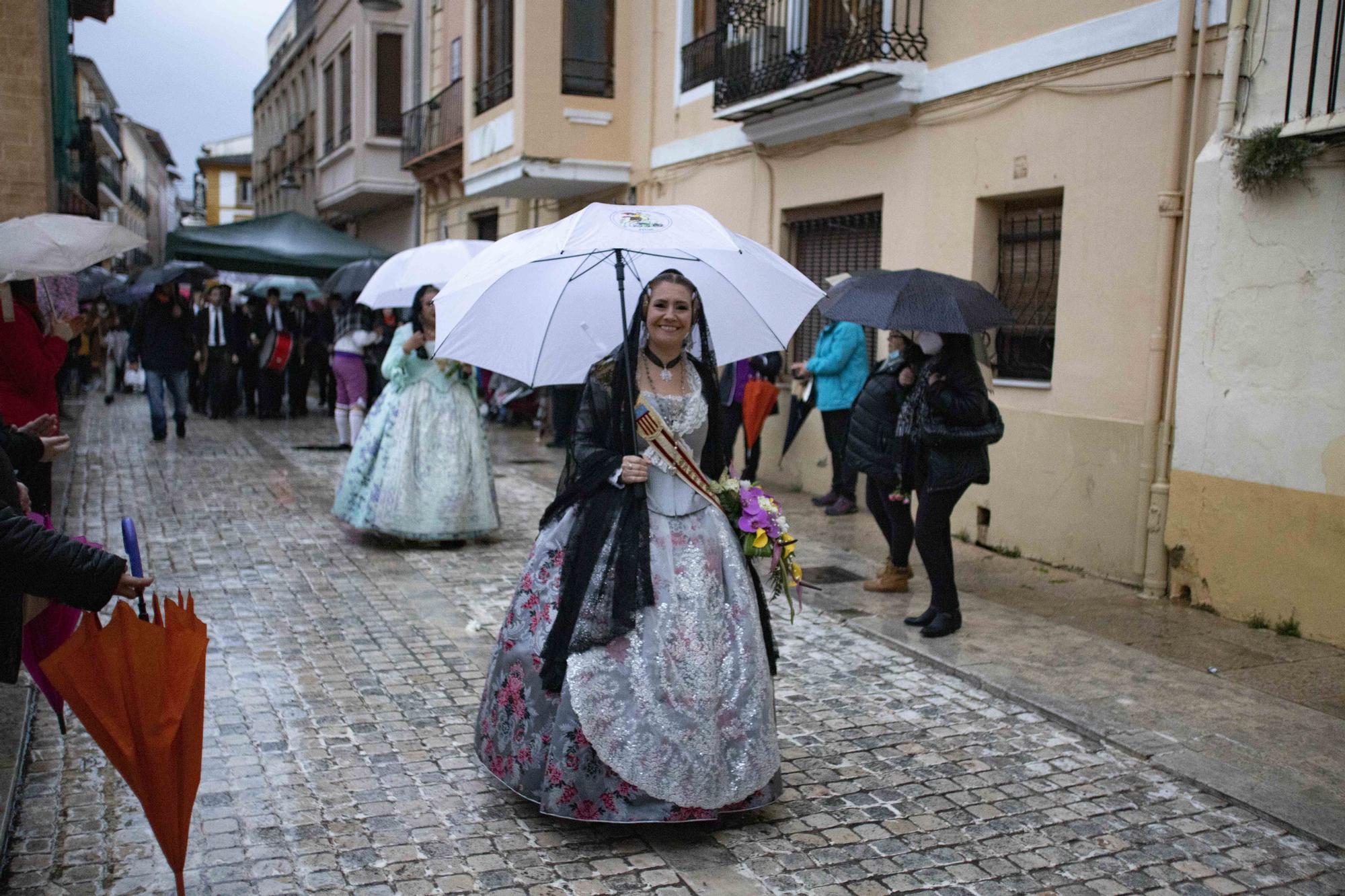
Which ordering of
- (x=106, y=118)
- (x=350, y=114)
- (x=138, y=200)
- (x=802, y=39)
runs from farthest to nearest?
(x=138, y=200) → (x=106, y=118) → (x=350, y=114) → (x=802, y=39)

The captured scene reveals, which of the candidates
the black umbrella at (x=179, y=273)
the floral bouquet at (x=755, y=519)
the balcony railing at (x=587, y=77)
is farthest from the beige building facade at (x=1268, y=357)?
the black umbrella at (x=179, y=273)

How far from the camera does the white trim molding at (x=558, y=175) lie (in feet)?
44.5

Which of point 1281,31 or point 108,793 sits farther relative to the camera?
point 1281,31

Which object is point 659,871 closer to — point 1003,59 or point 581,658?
point 581,658

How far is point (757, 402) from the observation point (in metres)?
10.2

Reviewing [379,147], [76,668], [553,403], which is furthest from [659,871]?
[379,147]

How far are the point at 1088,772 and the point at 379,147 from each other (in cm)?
2109

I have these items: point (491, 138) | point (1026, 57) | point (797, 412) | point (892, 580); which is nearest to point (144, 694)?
point (892, 580)

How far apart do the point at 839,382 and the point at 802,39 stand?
10.2 ft

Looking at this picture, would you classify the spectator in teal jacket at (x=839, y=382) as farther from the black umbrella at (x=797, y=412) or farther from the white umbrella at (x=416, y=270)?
the white umbrella at (x=416, y=270)

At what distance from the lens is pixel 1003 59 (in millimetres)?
8234

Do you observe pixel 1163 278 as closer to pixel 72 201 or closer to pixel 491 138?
pixel 491 138

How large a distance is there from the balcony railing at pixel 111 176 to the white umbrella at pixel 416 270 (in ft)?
126

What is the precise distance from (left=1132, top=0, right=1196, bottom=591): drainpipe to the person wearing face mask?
1511 millimetres
